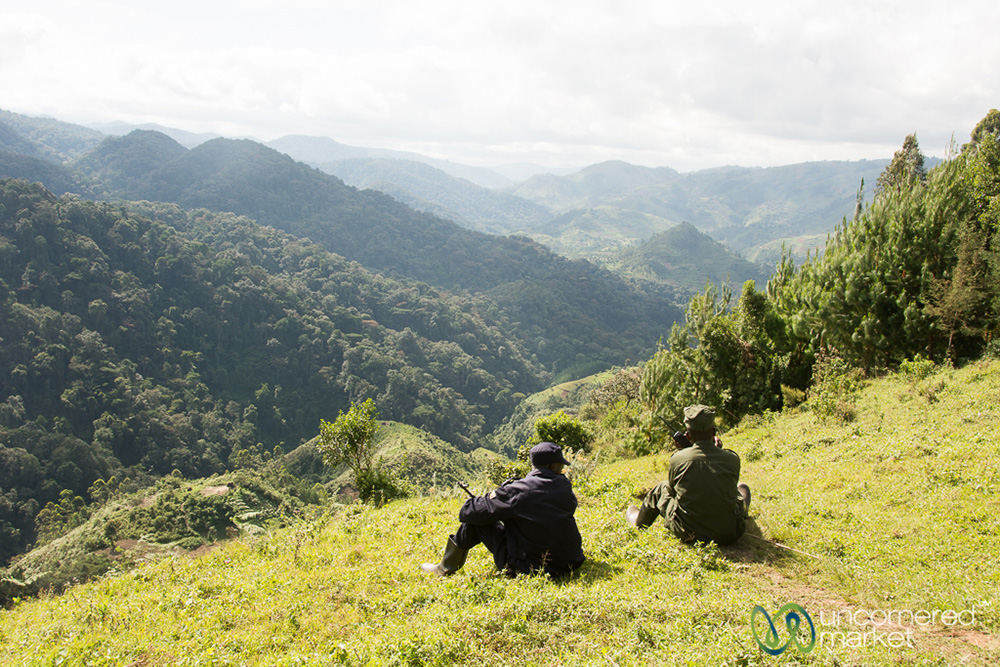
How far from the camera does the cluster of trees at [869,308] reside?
46.6 feet

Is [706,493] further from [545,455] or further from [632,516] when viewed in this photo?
[545,455]

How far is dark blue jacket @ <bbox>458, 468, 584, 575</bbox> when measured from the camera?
5000mm

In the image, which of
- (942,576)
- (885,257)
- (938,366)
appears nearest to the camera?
(942,576)

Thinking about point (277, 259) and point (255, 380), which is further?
point (277, 259)

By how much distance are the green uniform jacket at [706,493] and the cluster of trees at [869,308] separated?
11.7m

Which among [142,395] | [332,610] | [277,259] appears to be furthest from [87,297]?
[332,610]

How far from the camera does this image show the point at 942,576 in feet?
15.4

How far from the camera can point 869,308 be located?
51.8 feet

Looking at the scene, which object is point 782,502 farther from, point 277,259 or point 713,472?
point 277,259

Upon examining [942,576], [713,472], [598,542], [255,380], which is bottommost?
[255,380]

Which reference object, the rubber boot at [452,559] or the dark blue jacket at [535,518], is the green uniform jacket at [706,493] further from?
the rubber boot at [452,559]

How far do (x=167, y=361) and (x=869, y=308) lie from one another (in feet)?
317

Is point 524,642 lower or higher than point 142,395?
higher

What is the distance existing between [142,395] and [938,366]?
285 feet
